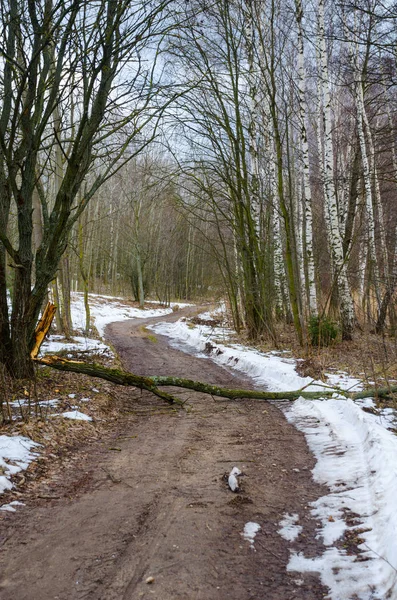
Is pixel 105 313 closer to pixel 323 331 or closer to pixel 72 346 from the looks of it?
pixel 72 346

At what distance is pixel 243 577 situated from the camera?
8.81 feet

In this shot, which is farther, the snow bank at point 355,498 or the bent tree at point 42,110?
the bent tree at point 42,110

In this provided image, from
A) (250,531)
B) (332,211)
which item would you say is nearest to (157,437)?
(250,531)

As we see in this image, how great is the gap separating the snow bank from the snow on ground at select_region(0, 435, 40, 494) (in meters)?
2.55

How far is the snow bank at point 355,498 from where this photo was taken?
261cm

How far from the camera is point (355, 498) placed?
3660mm

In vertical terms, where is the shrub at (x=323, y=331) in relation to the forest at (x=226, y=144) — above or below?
below

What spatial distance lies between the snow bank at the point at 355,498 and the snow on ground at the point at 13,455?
255 centimetres

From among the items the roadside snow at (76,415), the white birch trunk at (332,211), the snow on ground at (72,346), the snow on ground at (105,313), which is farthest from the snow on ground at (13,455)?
the snow on ground at (105,313)

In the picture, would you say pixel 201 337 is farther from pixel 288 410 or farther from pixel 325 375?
pixel 288 410

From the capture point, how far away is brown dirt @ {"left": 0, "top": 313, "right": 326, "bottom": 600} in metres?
2.59

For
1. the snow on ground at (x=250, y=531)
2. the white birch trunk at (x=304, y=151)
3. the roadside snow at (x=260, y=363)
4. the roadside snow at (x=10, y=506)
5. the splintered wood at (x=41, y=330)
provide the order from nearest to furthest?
the snow on ground at (x=250, y=531)
the roadside snow at (x=10, y=506)
the splintered wood at (x=41, y=330)
the roadside snow at (x=260, y=363)
the white birch trunk at (x=304, y=151)

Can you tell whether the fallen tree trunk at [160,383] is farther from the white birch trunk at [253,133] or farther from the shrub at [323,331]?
the white birch trunk at [253,133]

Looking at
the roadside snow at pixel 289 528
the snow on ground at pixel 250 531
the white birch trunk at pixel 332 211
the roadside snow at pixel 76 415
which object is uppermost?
the white birch trunk at pixel 332 211
